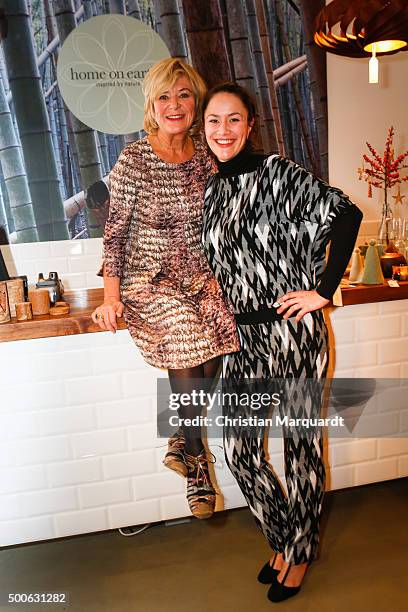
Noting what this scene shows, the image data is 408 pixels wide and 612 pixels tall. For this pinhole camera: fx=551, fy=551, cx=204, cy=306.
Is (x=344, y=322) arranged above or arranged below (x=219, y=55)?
below

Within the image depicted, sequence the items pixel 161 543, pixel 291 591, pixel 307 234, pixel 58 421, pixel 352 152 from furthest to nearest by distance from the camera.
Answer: pixel 352 152 → pixel 161 543 → pixel 58 421 → pixel 291 591 → pixel 307 234

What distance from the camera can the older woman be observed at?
181 centimetres

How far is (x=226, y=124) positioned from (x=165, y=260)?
483 mm

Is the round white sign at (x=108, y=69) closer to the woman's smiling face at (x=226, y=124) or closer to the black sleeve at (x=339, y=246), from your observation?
the woman's smiling face at (x=226, y=124)

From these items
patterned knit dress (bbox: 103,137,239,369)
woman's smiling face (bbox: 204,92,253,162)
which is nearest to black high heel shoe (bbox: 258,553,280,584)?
patterned knit dress (bbox: 103,137,239,369)

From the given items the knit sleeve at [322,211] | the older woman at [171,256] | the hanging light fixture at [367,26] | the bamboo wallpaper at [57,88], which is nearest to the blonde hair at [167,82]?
the older woman at [171,256]

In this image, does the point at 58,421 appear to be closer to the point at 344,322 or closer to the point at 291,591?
the point at 291,591

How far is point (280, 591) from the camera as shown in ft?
6.35

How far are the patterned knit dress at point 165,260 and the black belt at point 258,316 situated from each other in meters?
0.03

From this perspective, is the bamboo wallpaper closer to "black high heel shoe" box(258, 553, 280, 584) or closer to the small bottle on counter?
the small bottle on counter

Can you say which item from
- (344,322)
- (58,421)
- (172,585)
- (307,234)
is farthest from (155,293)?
(172,585)

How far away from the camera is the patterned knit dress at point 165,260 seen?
5.92 feet

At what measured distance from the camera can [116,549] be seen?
2283 millimetres

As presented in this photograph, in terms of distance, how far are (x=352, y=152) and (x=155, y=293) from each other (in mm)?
1986
